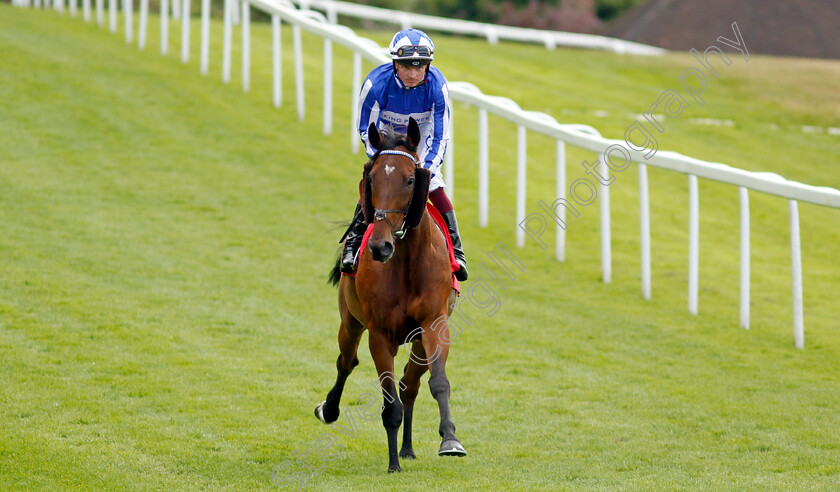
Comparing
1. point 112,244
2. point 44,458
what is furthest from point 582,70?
point 44,458

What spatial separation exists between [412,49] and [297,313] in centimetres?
397

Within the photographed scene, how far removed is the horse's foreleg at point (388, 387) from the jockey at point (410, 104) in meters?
0.56

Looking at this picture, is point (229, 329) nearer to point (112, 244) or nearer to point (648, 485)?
point (112, 244)

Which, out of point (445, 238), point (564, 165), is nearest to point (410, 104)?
point (445, 238)

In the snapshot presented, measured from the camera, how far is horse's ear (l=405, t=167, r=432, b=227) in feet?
17.6

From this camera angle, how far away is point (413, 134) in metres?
5.49

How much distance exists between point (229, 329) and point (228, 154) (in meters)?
5.85

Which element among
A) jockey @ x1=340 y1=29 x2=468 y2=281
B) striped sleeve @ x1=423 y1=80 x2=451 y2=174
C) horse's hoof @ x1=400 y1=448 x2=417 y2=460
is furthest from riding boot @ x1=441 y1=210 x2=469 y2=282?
horse's hoof @ x1=400 y1=448 x2=417 y2=460

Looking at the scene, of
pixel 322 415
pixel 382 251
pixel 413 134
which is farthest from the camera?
pixel 322 415

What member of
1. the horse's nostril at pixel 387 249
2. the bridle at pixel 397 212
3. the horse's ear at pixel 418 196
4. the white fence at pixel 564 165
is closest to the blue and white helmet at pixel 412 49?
the bridle at pixel 397 212

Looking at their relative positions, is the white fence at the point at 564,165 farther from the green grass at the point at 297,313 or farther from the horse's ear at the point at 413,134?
the horse's ear at the point at 413,134

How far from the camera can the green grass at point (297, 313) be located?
19.4ft

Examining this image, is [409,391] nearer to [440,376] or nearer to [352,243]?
[440,376]

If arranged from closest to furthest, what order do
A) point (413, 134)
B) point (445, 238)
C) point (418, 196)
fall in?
point (418, 196)
point (413, 134)
point (445, 238)
